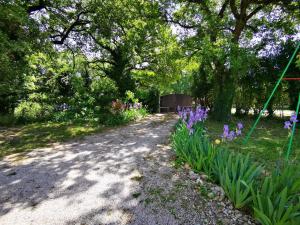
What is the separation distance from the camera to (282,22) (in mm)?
11430

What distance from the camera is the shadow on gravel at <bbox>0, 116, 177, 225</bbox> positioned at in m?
2.79

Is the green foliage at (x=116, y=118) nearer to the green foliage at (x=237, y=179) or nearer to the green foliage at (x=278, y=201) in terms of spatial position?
the green foliage at (x=237, y=179)

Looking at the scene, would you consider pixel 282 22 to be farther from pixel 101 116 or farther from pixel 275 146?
pixel 101 116

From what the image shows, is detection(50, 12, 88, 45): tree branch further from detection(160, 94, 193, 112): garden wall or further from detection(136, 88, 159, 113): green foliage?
detection(160, 94, 193, 112): garden wall

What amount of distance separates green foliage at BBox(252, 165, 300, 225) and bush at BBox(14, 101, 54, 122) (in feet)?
36.1

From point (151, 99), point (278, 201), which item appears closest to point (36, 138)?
point (278, 201)

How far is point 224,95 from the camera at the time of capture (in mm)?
10789

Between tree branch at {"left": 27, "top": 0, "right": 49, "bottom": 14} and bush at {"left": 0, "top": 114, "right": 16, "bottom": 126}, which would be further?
tree branch at {"left": 27, "top": 0, "right": 49, "bottom": 14}

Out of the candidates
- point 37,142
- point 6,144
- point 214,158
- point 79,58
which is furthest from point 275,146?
point 79,58

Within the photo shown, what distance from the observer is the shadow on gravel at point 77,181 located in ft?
9.15

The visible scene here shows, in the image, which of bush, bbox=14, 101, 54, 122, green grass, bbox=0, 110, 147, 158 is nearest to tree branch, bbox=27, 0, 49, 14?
bush, bbox=14, 101, 54, 122

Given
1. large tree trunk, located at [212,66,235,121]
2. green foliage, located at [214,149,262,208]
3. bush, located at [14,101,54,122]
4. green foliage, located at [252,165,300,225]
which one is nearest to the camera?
green foliage, located at [252,165,300,225]

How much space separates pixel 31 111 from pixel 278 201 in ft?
37.5

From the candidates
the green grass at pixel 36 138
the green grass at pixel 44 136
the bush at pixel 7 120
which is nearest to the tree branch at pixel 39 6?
the bush at pixel 7 120
